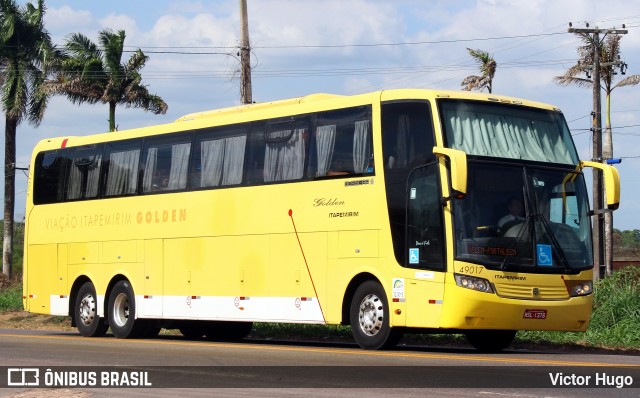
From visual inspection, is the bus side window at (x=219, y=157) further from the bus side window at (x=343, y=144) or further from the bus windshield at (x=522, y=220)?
the bus windshield at (x=522, y=220)

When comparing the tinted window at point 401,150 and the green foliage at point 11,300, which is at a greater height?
the tinted window at point 401,150

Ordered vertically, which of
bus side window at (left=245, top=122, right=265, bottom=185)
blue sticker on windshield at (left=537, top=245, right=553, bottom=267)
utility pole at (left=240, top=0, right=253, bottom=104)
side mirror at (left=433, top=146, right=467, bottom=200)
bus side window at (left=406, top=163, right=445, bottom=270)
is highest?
utility pole at (left=240, top=0, right=253, bottom=104)

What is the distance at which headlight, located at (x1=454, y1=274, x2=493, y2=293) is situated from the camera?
675 inches

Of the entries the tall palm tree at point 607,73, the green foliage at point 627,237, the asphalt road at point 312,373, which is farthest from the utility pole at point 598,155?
the green foliage at point 627,237

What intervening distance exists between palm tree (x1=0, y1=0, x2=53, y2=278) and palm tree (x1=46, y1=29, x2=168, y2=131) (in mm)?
1300

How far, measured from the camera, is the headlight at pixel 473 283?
1714 cm

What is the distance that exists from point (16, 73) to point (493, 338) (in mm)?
38145

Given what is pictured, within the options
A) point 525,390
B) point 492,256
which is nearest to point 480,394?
point 525,390

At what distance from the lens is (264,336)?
2597cm

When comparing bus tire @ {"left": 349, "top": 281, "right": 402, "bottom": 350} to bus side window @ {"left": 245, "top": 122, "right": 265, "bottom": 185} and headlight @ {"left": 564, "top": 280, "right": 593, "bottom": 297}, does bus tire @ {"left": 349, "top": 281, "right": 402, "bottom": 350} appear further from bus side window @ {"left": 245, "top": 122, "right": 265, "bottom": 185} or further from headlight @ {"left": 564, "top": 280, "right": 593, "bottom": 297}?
bus side window @ {"left": 245, "top": 122, "right": 265, "bottom": 185}

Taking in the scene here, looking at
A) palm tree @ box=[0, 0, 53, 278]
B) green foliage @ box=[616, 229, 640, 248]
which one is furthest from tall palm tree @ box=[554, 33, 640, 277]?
green foliage @ box=[616, 229, 640, 248]

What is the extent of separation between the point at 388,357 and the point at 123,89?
1479 inches

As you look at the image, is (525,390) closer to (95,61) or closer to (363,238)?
(363,238)

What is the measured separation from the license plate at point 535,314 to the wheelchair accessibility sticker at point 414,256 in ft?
5.70
